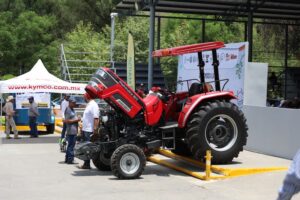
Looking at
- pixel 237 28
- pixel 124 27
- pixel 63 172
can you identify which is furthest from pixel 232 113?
pixel 237 28

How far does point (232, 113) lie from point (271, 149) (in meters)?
2.37

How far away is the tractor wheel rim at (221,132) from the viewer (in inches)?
468

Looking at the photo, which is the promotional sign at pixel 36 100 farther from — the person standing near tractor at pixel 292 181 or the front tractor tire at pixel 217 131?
the person standing near tractor at pixel 292 181

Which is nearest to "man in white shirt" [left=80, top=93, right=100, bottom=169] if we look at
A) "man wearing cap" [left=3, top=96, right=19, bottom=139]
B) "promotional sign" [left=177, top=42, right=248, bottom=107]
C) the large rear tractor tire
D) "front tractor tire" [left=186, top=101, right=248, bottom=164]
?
the large rear tractor tire

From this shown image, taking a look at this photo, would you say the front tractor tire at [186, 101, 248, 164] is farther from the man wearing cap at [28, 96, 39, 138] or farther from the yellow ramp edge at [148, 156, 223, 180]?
the man wearing cap at [28, 96, 39, 138]

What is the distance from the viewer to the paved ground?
30.9 feet

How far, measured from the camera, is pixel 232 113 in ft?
39.4

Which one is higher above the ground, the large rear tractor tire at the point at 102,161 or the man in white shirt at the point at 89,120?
the man in white shirt at the point at 89,120

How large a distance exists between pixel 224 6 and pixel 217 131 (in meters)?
14.6

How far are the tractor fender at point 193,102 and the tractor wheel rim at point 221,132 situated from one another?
43 centimetres

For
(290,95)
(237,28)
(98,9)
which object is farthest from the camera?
(98,9)

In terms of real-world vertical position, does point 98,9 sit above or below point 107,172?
above

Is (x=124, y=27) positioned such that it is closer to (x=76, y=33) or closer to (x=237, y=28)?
(x=76, y=33)

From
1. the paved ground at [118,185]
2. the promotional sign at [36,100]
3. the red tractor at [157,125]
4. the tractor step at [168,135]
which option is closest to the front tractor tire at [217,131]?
the red tractor at [157,125]
